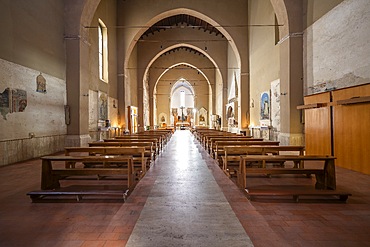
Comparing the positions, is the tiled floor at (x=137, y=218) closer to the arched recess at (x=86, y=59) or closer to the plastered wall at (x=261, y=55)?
the arched recess at (x=86, y=59)

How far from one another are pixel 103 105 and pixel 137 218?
12.3 metres

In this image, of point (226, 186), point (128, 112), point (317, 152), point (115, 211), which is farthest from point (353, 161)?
point (128, 112)

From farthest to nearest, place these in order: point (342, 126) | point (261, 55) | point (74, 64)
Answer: point (261, 55), point (74, 64), point (342, 126)

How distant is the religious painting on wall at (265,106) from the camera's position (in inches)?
515

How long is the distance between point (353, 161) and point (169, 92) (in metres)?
28.2

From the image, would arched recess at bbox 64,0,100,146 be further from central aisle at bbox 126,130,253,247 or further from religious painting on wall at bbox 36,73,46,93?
central aisle at bbox 126,130,253,247

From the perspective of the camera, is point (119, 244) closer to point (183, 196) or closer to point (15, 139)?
point (183, 196)

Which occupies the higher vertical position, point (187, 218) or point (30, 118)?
point (30, 118)

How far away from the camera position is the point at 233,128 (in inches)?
769

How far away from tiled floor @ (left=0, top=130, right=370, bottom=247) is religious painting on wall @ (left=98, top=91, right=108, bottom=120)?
9.91 meters

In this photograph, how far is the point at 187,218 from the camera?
3.17m

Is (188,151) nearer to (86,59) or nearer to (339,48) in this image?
(86,59)

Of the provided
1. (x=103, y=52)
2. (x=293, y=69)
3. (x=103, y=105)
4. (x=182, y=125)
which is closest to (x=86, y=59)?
(x=103, y=105)

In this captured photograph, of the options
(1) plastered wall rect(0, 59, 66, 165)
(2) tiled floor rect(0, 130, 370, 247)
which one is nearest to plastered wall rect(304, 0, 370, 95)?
(2) tiled floor rect(0, 130, 370, 247)
